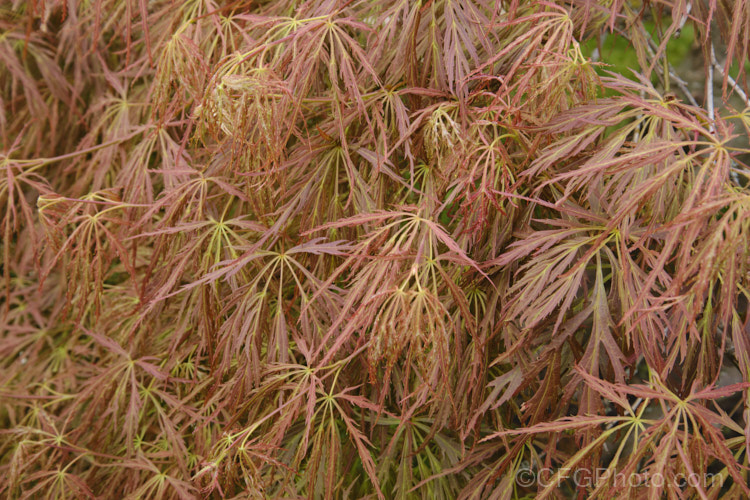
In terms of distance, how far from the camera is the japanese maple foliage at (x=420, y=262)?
3.08 ft

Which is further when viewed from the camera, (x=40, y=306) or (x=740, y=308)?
(x=40, y=306)

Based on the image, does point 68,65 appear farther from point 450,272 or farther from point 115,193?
point 450,272

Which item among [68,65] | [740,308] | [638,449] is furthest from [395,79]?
[68,65]

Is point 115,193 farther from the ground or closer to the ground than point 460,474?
farther from the ground

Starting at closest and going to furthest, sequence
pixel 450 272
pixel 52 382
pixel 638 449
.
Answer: pixel 638 449
pixel 450 272
pixel 52 382

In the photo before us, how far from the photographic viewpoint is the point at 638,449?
870 millimetres

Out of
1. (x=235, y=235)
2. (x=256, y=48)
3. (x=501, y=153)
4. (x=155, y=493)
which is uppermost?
(x=256, y=48)

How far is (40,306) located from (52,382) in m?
0.31

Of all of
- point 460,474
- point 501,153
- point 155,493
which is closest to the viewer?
point 501,153

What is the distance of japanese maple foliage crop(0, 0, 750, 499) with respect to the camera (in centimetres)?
94

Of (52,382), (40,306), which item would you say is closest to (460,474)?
(52,382)

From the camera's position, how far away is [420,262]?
101 centimetres

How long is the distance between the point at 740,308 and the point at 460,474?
32.7 inches

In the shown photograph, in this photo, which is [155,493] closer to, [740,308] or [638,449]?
[638,449]
